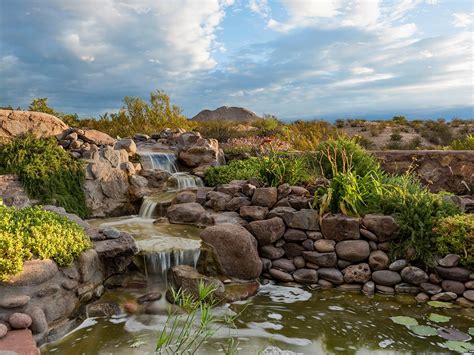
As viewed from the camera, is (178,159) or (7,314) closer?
(7,314)

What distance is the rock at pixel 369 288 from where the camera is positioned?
6325mm

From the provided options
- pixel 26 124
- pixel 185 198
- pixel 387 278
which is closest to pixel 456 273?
pixel 387 278

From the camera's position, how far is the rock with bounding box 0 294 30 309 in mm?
4445

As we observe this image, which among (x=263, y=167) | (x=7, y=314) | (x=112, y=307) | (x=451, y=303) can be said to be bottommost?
(x=451, y=303)

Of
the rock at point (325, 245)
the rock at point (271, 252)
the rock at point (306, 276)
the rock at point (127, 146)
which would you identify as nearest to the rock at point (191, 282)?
the rock at point (271, 252)

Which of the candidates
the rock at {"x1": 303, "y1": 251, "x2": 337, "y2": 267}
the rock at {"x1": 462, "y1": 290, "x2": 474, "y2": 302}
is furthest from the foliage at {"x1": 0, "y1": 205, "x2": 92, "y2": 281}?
the rock at {"x1": 462, "y1": 290, "x2": 474, "y2": 302}

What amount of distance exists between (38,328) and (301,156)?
6733 mm

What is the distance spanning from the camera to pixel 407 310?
18.7ft

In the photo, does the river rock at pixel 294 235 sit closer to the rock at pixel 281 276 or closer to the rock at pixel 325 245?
the rock at pixel 325 245

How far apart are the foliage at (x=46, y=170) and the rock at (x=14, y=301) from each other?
448 cm

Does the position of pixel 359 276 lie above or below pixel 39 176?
below

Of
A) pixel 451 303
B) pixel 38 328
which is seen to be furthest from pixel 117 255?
pixel 451 303

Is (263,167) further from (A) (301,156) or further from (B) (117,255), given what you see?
(B) (117,255)

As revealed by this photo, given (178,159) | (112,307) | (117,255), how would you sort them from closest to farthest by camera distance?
(112,307) < (117,255) < (178,159)
